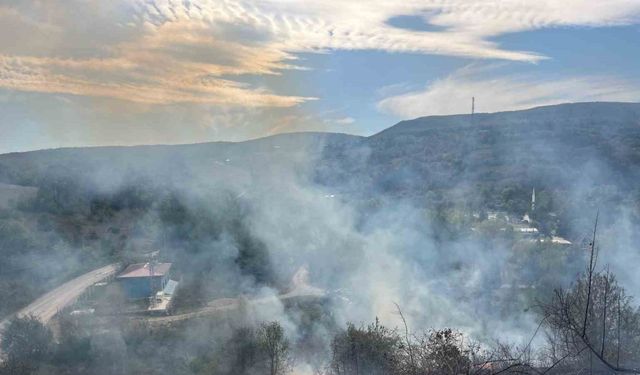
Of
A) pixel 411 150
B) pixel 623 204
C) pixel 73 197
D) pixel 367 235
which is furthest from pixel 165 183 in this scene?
pixel 623 204

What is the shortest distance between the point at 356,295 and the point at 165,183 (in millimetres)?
24747

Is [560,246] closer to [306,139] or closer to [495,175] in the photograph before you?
[495,175]

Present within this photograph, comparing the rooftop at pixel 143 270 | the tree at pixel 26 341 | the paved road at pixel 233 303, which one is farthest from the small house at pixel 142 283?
the tree at pixel 26 341

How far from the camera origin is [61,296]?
2298cm

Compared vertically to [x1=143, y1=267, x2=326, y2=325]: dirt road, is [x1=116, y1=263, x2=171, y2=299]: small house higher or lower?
higher

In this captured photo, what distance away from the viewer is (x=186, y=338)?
1859cm

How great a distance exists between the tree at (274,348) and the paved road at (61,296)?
910 cm

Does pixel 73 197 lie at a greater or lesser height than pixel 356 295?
greater

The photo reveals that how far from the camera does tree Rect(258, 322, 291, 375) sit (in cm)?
1588

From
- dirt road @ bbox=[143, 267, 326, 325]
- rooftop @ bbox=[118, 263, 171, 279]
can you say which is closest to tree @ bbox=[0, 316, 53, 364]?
dirt road @ bbox=[143, 267, 326, 325]

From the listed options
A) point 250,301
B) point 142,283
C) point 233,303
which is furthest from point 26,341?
point 250,301

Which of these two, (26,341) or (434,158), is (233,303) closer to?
(26,341)

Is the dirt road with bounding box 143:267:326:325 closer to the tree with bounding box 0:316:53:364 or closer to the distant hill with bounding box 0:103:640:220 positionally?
the tree with bounding box 0:316:53:364

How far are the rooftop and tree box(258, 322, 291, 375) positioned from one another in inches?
405
